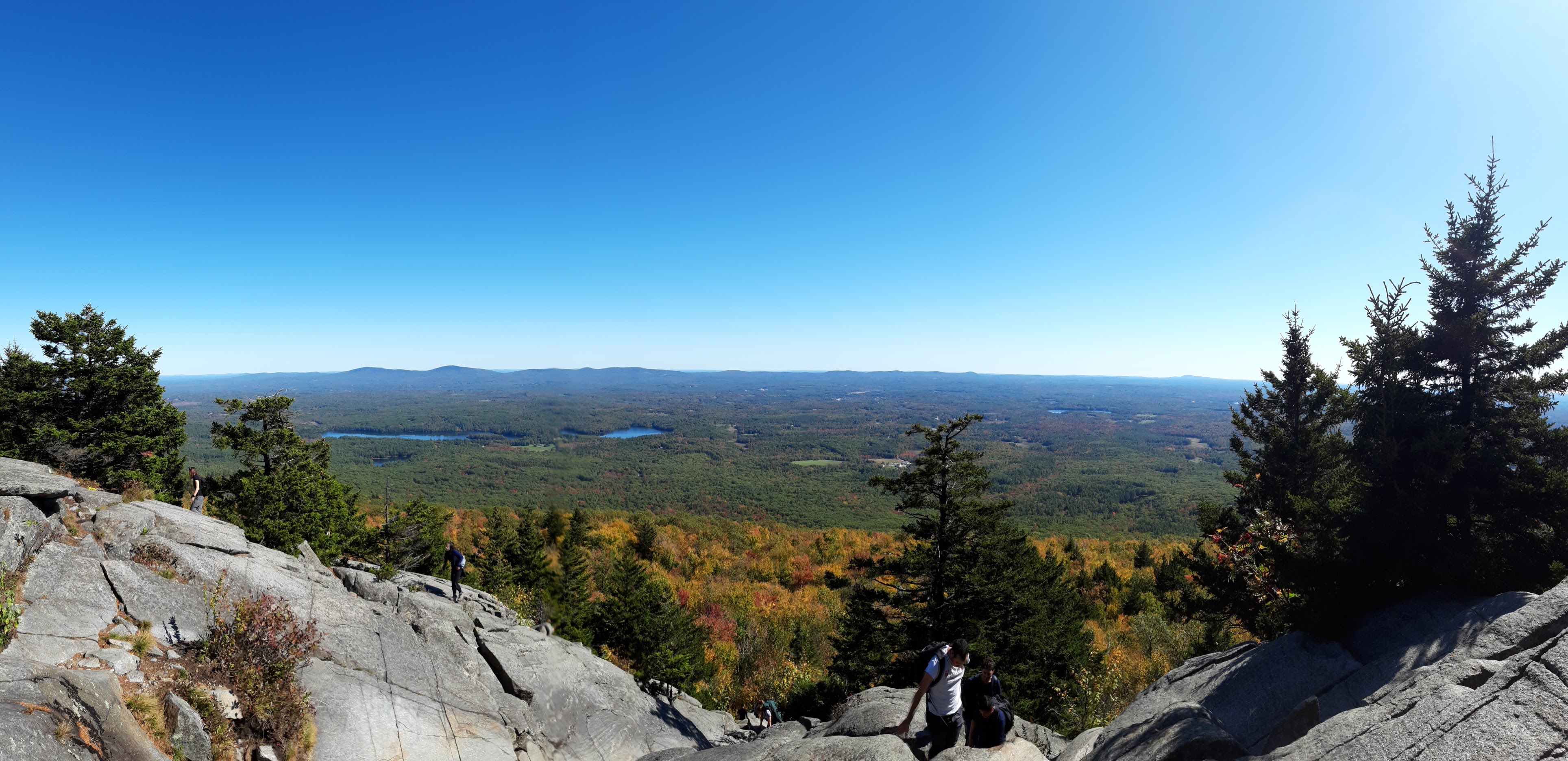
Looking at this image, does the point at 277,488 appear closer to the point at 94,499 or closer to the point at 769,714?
the point at 94,499

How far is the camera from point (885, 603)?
15016mm

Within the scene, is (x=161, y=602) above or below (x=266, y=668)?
above

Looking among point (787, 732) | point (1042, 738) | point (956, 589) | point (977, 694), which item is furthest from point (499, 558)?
point (977, 694)

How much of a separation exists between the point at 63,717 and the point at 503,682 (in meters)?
8.71

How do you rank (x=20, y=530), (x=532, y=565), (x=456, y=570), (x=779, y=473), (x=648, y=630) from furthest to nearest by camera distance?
(x=779, y=473) → (x=532, y=565) → (x=648, y=630) → (x=456, y=570) → (x=20, y=530)

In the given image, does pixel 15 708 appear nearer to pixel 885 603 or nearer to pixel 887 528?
pixel 885 603

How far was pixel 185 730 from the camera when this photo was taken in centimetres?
677

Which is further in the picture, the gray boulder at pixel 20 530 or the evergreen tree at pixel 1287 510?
the evergreen tree at pixel 1287 510

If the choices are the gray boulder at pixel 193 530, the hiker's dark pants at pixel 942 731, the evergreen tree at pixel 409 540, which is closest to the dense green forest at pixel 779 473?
the evergreen tree at pixel 409 540

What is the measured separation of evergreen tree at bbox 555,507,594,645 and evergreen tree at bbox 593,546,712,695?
68 centimetres

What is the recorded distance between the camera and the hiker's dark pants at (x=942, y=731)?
7.64 m

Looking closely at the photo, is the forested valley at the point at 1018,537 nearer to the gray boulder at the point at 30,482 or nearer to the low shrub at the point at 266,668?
the gray boulder at the point at 30,482

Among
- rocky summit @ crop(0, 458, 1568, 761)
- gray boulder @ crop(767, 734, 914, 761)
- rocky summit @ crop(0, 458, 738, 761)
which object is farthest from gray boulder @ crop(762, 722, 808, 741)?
rocky summit @ crop(0, 458, 738, 761)

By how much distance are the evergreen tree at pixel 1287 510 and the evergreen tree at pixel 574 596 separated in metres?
20.1
